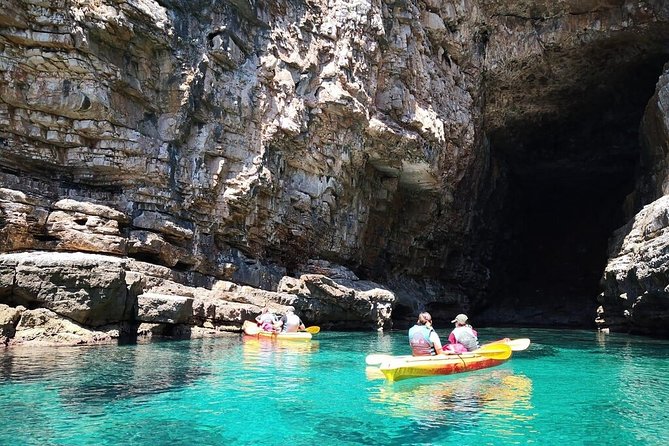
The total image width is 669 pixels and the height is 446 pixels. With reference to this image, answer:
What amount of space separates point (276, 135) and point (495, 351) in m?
12.0

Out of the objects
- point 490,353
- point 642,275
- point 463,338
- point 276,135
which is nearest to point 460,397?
point 490,353

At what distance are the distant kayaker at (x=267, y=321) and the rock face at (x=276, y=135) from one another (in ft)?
3.71

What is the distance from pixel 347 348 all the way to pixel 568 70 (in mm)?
19510

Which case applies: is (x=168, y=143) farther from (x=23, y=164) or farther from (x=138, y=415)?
(x=138, y=415)

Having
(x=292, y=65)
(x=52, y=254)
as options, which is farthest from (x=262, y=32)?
(x=52, y=254)

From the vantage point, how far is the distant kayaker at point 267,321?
18.1m

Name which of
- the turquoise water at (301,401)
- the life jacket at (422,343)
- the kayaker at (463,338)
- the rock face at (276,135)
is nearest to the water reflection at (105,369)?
the turquoise water at (301,401)

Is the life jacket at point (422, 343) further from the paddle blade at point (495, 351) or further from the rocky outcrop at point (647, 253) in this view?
the rocky outcrop at point (647, 253)

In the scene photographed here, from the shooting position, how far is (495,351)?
1235cm

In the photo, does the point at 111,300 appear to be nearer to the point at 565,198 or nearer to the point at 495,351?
the point at 495,351

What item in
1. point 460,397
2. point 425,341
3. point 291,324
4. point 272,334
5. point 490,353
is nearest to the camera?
point 460,397

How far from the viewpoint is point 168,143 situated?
62.7ft

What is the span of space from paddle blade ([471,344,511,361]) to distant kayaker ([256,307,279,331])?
752cm

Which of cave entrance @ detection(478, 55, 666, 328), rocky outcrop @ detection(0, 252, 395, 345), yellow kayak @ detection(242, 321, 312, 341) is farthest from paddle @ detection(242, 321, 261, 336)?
cave entrance @ detection(478, 55, 666, 328)
